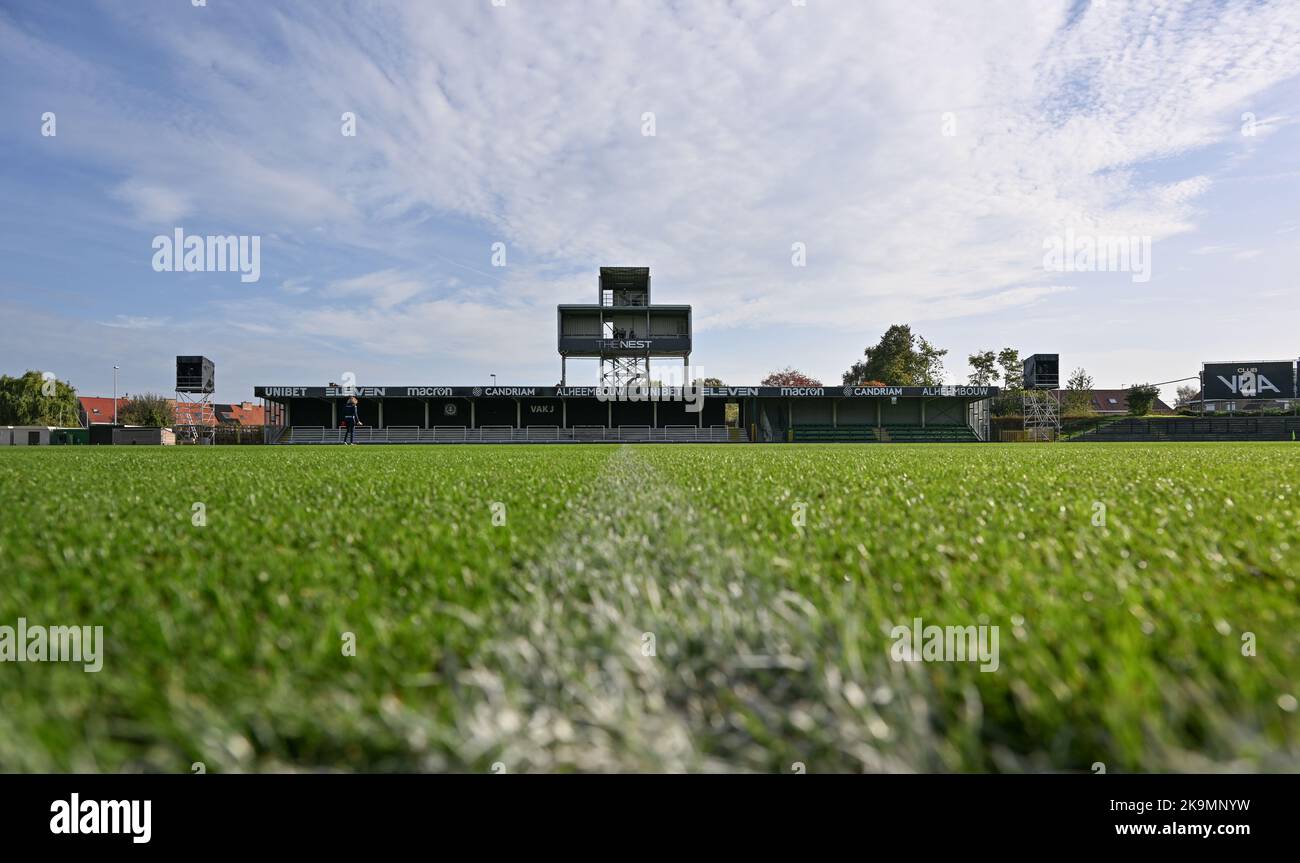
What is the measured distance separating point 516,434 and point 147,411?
47.7 m

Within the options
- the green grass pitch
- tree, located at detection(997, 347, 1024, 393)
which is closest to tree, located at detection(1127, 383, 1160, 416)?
tree, located at detection(997, 347, 1024, 393)

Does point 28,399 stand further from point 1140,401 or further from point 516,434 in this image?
point 1140,401

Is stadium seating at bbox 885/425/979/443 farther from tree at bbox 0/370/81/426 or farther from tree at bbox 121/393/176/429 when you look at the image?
tree at bbox 0/370/81/426

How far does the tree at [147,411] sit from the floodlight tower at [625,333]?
4248 centimetres

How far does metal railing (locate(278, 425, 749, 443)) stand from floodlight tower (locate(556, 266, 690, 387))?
409cm

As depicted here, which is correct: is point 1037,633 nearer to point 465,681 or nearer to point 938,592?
point 938,592

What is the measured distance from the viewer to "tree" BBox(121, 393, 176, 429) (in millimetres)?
58156

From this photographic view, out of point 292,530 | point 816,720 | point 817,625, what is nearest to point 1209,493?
point 817,625

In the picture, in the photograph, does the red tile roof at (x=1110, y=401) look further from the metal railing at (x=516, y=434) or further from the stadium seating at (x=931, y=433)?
the metal railing at (x=516, y=434)

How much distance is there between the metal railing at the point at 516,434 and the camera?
3550cm

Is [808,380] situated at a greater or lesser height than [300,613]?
greater

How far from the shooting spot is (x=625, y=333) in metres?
41.2

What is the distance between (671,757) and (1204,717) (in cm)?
65

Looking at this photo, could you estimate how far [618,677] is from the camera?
944 mm
